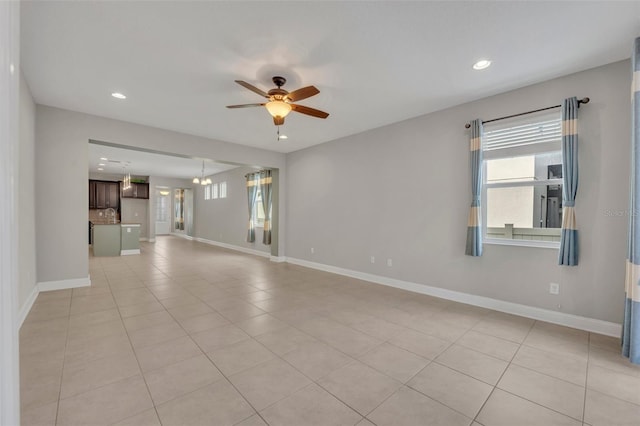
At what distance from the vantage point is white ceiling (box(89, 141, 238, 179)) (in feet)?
23.8

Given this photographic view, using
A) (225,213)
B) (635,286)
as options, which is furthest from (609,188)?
(225,213)

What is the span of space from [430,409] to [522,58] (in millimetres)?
3389

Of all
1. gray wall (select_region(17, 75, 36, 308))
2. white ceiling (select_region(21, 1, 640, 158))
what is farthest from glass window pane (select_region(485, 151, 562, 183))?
gray wall (select_region(17, 75, 36, 308))

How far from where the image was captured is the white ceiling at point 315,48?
2.28 meters

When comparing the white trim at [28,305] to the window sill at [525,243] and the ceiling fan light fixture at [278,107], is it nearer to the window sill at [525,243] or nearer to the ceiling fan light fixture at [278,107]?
the ceiling fan light fixture at [278,107]

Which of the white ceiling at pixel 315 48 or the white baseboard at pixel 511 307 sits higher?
the white ceiling at pixel 315 48

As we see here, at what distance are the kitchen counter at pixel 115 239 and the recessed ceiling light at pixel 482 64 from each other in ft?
30.6

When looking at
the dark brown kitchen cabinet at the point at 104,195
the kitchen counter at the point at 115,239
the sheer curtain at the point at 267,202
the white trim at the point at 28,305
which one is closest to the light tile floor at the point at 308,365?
the white trim at the point at 28,305

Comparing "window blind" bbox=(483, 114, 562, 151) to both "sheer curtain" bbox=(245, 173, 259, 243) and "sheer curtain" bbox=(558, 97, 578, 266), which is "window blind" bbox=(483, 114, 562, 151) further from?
"sheer curtain" bbox=(245, 173, 259, 243)

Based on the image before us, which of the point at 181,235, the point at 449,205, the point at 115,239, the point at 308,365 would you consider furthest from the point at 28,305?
the point at 181,235

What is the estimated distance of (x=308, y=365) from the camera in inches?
95.0

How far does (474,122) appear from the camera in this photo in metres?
3.92

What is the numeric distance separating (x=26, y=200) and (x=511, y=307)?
6437 millimetres

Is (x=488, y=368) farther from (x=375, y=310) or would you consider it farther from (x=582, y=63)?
(x=582, y=63)
